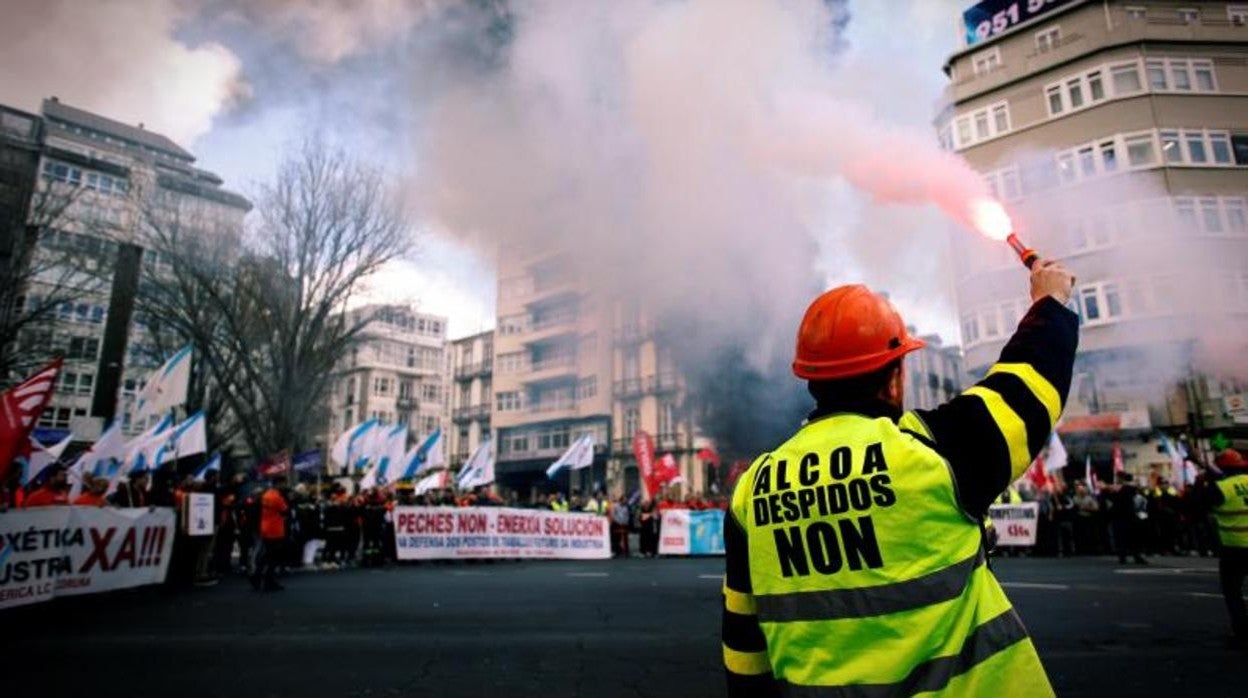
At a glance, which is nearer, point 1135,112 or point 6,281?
point 6,281

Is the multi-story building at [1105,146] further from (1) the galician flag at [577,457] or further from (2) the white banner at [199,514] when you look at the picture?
Answer: (2) the white banner at [199,514]

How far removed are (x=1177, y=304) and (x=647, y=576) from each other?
29.8 feet

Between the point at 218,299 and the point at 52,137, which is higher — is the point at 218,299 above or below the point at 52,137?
below

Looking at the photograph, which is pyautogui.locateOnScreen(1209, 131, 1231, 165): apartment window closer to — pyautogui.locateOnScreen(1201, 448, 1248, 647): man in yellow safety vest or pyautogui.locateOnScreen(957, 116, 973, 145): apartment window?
pyautogui.locateOnScreen(957, 116, 973, 145): apartment window

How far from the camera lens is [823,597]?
1.44m

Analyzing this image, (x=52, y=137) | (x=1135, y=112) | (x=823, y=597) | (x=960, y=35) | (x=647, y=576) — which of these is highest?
(x=52, y=137)

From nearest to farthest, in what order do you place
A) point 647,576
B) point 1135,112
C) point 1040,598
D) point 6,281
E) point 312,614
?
1. point 312,614
2. point 1040,598
3. point 647,576
4. point 6,281
5. point 1135,112

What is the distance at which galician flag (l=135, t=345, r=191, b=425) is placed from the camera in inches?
551

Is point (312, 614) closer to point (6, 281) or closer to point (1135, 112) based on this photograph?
point (6, 281)

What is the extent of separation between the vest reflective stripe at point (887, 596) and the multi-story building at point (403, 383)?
66254 mm

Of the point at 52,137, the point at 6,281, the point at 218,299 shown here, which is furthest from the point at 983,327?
the point at 52,137

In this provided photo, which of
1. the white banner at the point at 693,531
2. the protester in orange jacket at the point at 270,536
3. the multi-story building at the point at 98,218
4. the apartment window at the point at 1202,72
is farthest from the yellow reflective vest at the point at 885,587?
the apartment window at the point at 1202,72

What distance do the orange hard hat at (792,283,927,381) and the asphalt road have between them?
125 inches

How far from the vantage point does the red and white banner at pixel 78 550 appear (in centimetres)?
791
